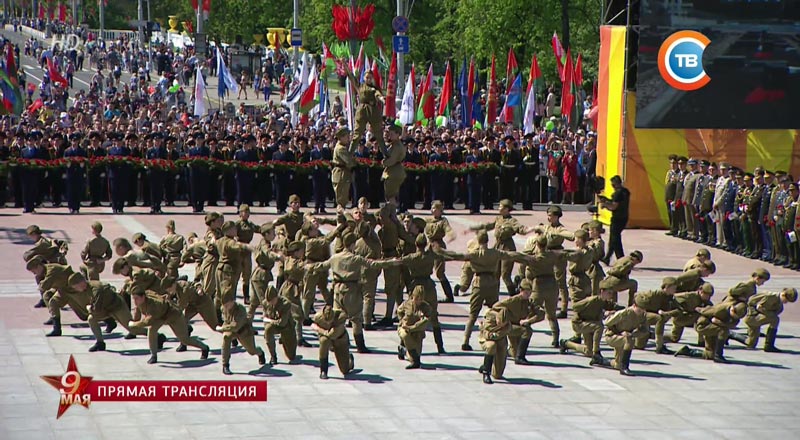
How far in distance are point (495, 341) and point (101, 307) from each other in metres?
5.24

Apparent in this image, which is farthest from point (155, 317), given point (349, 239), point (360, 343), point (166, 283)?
point (349, 239)

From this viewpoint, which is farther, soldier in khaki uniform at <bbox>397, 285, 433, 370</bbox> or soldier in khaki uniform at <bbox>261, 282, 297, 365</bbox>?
soldier in khaki uniform at <bbox>397, 285, 433, 370</bbox>

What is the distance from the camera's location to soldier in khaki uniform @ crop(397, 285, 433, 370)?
16.6 meters

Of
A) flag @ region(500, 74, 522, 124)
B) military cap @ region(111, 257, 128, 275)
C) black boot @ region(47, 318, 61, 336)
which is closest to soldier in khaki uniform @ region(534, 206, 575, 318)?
military cap @ region(111, 257, 128, 275)

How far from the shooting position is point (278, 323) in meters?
16.5

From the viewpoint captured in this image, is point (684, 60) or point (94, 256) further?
point (684, 60)

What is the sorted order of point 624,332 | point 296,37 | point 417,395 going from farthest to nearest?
1. point 296,37
2. point 624,332
3. point 417,395

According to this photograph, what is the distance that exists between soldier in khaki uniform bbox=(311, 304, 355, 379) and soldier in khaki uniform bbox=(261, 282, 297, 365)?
0.67 m

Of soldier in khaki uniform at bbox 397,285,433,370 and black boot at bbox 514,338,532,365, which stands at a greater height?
soldier in khaki uniform at bbox 397,285,433,370

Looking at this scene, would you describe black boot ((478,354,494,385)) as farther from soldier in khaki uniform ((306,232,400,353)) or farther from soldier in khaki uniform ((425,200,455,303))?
soldier in khaki uniform ((425,200,455,303))

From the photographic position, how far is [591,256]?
1903cm

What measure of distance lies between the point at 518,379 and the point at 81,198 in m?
17.8

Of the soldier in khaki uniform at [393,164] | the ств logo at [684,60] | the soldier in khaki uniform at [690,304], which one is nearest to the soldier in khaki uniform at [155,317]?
the soldier in khaki uniform at [393,164]

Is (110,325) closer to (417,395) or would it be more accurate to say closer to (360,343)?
(360,343)
